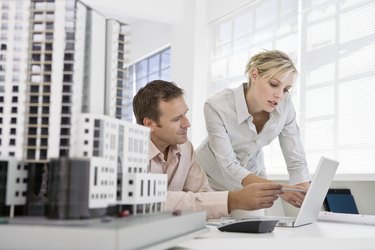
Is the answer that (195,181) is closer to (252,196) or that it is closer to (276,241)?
(252,196)

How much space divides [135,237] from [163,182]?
27cm

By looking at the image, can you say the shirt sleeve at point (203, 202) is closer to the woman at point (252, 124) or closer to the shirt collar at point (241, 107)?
the woman at point (252, 124)

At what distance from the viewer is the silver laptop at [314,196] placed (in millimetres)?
1428

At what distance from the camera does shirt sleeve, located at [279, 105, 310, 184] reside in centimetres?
228

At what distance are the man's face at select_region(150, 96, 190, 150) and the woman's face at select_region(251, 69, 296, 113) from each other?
1.30 feet

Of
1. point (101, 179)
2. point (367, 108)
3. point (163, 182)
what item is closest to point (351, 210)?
point (367, 108)

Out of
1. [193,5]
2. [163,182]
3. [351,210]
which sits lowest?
[351,210]

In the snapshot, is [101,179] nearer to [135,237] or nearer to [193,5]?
[135,237]

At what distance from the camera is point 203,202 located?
146cm

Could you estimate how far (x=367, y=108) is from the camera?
9.73ft

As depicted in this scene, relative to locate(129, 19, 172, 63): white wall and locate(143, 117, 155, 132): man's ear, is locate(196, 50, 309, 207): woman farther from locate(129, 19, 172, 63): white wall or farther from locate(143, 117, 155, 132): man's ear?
locate(129, 19, 172, 63): white wall

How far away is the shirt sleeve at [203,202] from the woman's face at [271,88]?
0.71 metres

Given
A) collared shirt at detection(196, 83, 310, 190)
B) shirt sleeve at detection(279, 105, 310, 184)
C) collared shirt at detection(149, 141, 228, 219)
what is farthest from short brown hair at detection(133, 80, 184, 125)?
shirt sleeve at detection(279, 105, 310, 184)

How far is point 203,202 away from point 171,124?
1.50ft
